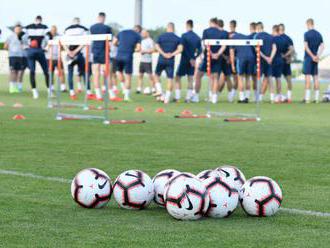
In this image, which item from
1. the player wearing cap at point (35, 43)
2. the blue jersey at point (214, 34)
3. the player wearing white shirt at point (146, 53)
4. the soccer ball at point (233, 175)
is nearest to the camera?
the soccer ball at point (233, 175)

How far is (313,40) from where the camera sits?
91.4 feet

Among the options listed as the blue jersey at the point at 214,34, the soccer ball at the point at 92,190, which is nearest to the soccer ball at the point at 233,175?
the soccer ball at the point at 92,190

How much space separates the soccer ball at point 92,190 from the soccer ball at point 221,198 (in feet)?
3.10

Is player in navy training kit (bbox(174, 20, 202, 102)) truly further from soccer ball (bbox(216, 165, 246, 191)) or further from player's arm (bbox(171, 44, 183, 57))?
soccer ball (bbox(216, 165, 246, 191))

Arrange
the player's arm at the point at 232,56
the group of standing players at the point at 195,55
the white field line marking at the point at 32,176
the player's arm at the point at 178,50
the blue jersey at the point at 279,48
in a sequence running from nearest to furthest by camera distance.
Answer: the white field line marking at the point at 32,176 → the group of standing players at the point at 195,55 → the player's arm at the point at 178,50 → the player's arm at the point at 232,56 → the blue jersey at the point at 279,48

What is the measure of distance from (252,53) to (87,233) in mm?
20719

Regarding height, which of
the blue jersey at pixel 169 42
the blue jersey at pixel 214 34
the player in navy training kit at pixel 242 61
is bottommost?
the player in navy training kit at pixel 242 61

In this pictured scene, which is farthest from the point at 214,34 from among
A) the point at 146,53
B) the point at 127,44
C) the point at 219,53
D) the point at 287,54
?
the point at 146,53

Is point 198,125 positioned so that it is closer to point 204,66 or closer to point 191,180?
point 204,66

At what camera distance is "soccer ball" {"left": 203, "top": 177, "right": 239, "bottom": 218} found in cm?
748

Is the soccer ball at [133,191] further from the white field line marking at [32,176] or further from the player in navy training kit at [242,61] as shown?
the player in navy training kit at [242,61]

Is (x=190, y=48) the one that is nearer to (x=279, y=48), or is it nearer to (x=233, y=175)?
(x=279, y=48)

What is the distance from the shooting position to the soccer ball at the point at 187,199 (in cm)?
729

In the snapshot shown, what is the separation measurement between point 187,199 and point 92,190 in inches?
41.5
